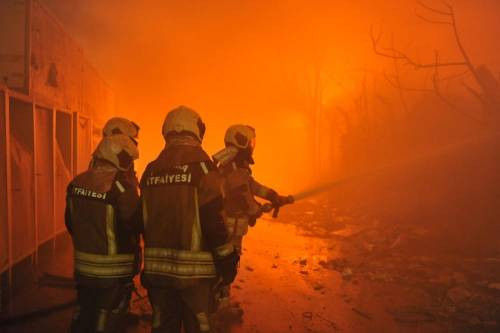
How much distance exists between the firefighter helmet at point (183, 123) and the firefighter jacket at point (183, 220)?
0.23m

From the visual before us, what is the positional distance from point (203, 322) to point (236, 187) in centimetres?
194

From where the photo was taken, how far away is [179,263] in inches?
101

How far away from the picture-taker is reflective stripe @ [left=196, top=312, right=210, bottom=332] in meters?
2.64

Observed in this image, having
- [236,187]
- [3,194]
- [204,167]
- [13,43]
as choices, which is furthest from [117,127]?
[13,43]

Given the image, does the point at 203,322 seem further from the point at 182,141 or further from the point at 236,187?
the point at 236,187

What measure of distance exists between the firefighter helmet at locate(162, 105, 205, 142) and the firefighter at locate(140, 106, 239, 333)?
14 cm

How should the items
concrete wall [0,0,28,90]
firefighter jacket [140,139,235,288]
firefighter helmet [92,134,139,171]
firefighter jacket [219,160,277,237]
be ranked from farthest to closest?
concrete wall [0,0,28,90] → firefighter jacket [219,160,277,237] → firefighter helmet [92,134,139,171] → firefighter jacket [140,139,235,288]

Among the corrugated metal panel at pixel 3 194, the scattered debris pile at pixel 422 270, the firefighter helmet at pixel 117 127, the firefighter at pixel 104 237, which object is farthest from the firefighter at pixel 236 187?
the corrugated metal panel at pixel 3 194

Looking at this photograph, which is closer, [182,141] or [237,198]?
[182,141]

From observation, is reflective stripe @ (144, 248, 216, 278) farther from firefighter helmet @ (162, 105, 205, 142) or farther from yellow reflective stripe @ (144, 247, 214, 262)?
firefighter helmet @ (162, 105, 205, 142)

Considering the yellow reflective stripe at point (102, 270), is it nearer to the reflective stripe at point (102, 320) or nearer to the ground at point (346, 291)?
the reflective stripe at point (102, 320)

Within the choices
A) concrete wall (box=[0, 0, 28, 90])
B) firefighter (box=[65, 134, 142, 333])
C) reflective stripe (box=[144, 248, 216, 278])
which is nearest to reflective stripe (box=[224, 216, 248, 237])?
firefighter (box=[65, 134, 142, 333])

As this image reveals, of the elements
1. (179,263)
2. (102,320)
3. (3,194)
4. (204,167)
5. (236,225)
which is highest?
(204,167)

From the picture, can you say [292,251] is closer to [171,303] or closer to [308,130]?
[171,303]
